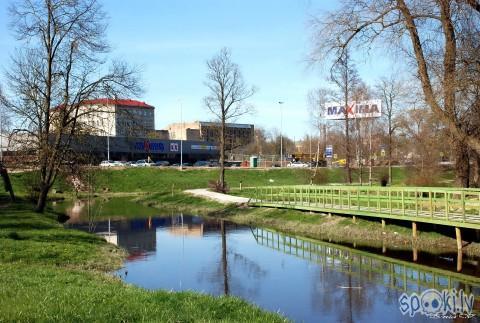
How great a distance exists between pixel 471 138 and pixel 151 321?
12673 mm

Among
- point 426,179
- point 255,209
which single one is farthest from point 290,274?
point 426,179

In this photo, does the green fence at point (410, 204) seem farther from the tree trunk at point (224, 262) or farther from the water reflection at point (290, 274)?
the tree trunk at point (224, 262)

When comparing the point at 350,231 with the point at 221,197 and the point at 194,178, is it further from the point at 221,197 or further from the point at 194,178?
the point at 194,178

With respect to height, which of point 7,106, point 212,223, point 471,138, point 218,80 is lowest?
point 212,223

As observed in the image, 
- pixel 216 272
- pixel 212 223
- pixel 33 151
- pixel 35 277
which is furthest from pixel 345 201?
pixel 35 277

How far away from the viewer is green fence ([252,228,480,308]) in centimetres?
1571

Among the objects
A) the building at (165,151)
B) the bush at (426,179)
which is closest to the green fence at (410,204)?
the bush at (426,179)

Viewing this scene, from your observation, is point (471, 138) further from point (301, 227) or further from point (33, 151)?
point (33, 151)

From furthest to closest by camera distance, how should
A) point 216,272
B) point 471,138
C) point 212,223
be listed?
point 212,223
point 216,272
point 471,138

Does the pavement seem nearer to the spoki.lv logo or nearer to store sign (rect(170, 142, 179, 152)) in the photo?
the spoki.lv logo

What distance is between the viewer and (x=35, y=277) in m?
11.5

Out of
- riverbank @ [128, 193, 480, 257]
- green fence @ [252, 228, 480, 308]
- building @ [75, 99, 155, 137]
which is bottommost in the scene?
green fence @ [252, 228, 480, 308]

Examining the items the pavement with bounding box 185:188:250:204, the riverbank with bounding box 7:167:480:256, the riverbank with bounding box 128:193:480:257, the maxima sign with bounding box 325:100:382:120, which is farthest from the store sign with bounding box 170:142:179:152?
the maxima sign with bounding box 325:100:382:120

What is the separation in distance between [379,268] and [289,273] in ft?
10.5
